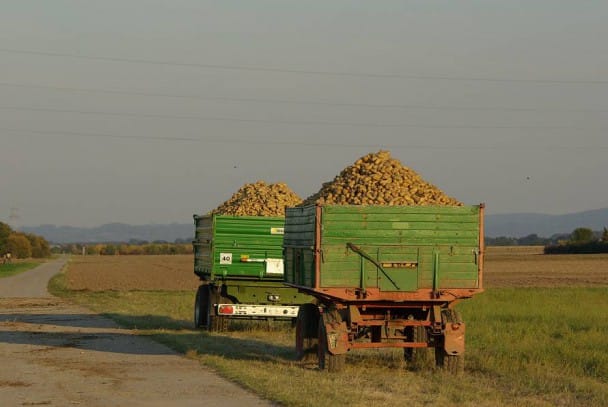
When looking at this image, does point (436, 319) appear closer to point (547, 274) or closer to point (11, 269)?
point (547, 274)

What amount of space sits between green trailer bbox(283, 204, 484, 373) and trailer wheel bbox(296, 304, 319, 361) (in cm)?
97

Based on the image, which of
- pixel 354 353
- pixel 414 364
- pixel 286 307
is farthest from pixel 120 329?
pixel 414 364

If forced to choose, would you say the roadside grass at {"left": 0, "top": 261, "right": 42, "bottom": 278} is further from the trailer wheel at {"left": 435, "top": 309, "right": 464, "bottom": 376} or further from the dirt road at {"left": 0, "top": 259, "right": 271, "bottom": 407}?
the trailer wheel at {"left": 435, "top": 309, "right": 464, "bottom": 376}

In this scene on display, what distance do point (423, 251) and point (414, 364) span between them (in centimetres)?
224

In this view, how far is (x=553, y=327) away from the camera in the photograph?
23.5 meters

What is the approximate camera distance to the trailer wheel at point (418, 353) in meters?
16.0

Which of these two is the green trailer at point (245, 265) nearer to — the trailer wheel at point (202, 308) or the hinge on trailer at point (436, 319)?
the trailer wheel at point (202, 308)

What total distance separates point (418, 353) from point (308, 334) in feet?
5.77

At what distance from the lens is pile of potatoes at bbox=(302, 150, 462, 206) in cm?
1605

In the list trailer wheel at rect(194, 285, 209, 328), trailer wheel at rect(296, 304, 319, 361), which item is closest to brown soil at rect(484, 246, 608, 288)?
trailer wheel at rect(194, 285, 209, 328)

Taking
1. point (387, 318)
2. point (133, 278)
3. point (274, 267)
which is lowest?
point (133, 278)

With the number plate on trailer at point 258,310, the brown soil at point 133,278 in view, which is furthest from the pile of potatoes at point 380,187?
the brown soil at point 133,278

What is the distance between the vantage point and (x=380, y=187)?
16250 mm

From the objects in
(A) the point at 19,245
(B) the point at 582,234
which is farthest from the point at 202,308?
(B) the point at 582,234
